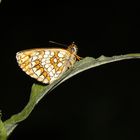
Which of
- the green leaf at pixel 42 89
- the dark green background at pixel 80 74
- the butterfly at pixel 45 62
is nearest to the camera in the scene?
the green leaf at pixel 42 89

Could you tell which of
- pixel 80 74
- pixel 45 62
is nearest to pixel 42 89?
pixel 45 62

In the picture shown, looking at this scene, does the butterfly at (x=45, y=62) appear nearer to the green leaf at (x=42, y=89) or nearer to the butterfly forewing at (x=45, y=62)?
the butterfly forewing at (x=45, y=62)

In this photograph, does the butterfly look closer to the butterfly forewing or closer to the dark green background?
the butterfly forewing

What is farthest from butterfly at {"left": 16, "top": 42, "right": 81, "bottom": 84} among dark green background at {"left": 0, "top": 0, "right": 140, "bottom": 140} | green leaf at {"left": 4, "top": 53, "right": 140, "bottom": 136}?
dark green background at {"left": 0, "top": 0, "right": 140, "bottom": 140}

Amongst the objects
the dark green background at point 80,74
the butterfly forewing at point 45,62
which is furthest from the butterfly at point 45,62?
the dark green background at point 80,74

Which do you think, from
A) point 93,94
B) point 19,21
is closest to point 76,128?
point 93,94
